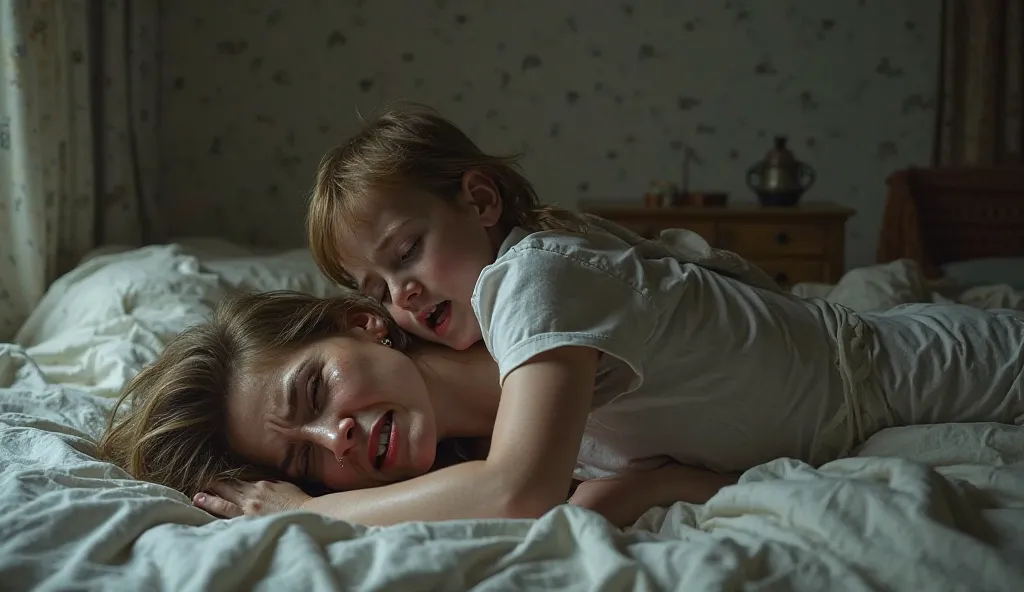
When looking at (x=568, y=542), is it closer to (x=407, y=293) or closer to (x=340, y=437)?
(x=340, y=437)

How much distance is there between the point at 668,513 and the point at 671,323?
23 centimetres

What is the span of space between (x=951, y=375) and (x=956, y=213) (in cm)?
227

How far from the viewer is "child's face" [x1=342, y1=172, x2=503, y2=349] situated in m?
1.18

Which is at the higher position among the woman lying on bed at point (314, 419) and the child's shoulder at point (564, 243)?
the child's shoulder at point (564, 243)

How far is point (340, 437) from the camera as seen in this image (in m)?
1.08

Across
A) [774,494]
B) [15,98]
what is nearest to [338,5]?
[15,98]


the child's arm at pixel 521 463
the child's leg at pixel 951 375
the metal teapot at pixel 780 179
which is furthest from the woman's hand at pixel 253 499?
the metal teapot at pixel 780 179

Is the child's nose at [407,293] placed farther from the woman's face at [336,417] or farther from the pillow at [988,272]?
the pillow at [988,272]

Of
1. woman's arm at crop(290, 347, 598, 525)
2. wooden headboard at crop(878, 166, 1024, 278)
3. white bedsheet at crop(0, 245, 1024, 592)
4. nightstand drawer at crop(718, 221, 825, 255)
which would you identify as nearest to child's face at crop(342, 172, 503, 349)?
woman's arm at crop(290, 347, 598, 525)

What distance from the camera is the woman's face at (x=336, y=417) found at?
1.10 metres

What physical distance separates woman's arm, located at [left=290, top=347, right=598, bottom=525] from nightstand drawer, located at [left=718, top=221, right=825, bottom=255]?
2.34 metres

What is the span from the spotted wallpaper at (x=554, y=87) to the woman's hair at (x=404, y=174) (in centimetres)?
246

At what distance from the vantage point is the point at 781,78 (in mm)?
3709

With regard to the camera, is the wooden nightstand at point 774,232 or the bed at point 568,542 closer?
the bed at point 568,542
